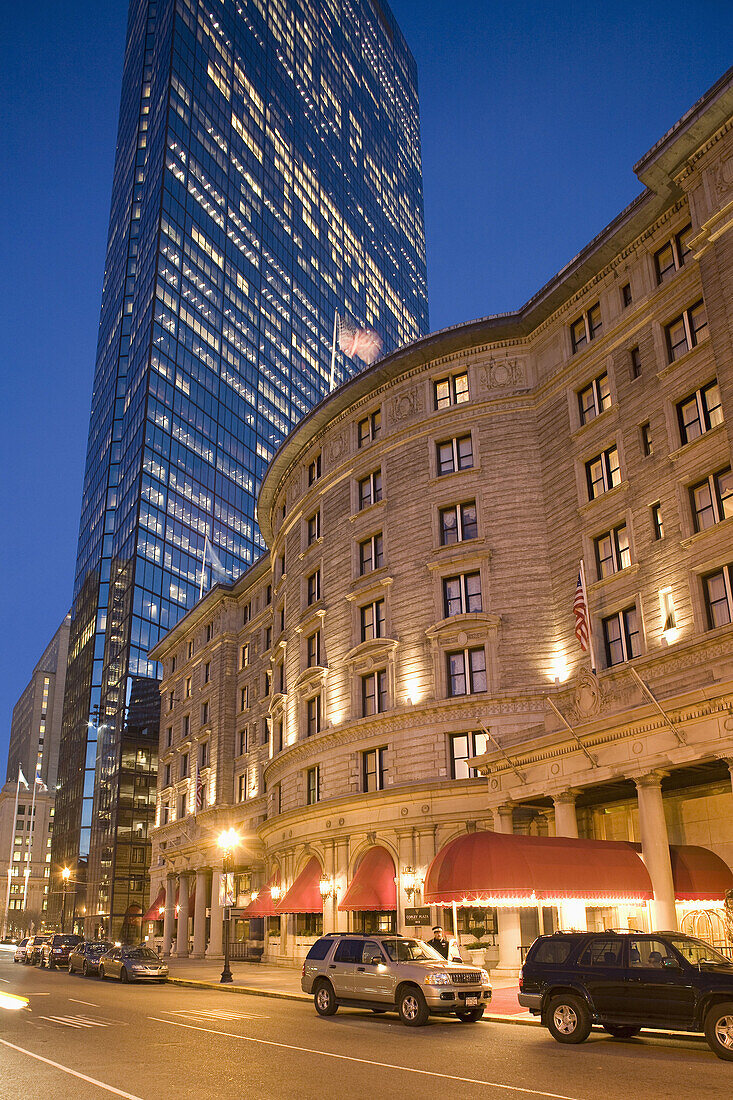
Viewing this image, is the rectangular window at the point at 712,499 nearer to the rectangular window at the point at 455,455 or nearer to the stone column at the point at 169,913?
the rectangular window at the point at 455,455

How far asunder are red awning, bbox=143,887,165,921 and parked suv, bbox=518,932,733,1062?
56975 millimetres

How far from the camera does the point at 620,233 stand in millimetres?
33156

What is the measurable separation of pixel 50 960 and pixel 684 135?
48258 mm

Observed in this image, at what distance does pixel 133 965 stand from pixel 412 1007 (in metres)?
21.0

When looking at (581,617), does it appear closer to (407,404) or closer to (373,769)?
→ (373,769)

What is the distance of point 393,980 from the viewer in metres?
19.3

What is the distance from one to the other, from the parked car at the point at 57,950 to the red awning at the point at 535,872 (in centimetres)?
3135

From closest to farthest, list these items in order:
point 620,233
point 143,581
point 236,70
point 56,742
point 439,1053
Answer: point 439,1053 → point 620,233 → point 143,581 → point 236,70 → point 56,742

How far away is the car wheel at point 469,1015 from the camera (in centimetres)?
1869

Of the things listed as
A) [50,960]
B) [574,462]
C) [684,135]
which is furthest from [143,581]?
[684,135]

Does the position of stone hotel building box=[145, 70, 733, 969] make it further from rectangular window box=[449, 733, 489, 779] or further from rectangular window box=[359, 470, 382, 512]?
rectangular window box=[359, 470, 382, 512]

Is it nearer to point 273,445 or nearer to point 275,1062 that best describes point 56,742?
point 273,445

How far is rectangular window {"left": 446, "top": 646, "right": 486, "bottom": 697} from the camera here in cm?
3569

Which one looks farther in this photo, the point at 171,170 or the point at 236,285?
the point at 236,285
